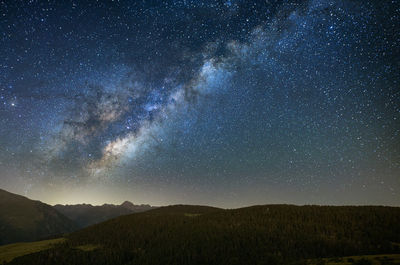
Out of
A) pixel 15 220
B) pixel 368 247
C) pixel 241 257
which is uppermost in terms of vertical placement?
pixel 368 247

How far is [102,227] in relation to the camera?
75.5 m

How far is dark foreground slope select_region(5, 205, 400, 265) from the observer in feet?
124

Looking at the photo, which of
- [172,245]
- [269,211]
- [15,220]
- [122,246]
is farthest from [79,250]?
[15,220]

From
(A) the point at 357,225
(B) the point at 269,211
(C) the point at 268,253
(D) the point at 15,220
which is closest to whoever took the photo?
(C) the point at 268,253

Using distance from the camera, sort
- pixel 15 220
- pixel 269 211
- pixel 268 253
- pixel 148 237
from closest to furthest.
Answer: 1. pixel 268 253
2. pixel 148 237
3. pixel 269 211
4. pixel 15 220

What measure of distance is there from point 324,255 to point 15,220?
239075mm

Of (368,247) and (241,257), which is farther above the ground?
(368,247)

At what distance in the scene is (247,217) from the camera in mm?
61844

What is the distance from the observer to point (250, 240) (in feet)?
148

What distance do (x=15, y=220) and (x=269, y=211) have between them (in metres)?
221

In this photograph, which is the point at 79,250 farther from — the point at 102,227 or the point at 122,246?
the point at 102,227

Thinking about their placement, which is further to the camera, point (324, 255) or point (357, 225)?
point (357, 225)

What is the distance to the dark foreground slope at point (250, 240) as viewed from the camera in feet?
124

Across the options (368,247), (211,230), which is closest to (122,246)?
(211,230)
